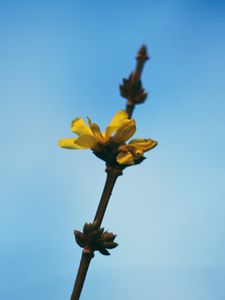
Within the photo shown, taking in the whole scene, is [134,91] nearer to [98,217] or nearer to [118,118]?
[118,118]

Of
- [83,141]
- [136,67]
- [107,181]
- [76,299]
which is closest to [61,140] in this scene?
[83,141]

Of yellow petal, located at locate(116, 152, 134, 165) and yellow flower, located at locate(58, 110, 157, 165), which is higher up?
yellow flower, located at locate(58, 110, 157, 165)

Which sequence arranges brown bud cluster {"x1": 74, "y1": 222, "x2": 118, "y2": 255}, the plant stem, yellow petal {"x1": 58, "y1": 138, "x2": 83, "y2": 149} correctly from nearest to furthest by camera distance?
the plant stem < brown bud cluster {"x1": 74, "y1": 222, "x2": 118, "y2": 255} < yellow petal {"x1": 58, "y1": 138, "x2": 83, "y2": 149}

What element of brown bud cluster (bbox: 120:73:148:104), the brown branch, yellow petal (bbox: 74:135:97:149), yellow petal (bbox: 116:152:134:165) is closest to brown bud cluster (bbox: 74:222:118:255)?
the brown branch

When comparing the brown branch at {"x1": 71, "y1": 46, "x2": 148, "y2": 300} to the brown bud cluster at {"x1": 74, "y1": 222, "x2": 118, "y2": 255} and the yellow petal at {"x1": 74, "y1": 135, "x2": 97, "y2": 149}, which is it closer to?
the brown bud cluster at {"x1": 74, "y1": 222, "x2": 118, "y2": 255}

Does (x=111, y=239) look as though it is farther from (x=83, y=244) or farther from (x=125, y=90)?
(x=125, y=90)

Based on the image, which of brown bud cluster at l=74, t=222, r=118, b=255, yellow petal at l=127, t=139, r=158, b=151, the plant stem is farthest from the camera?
yellow petal at l=127, t=139, r=158, b=151

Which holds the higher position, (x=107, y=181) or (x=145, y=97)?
(x=145, y=97)
